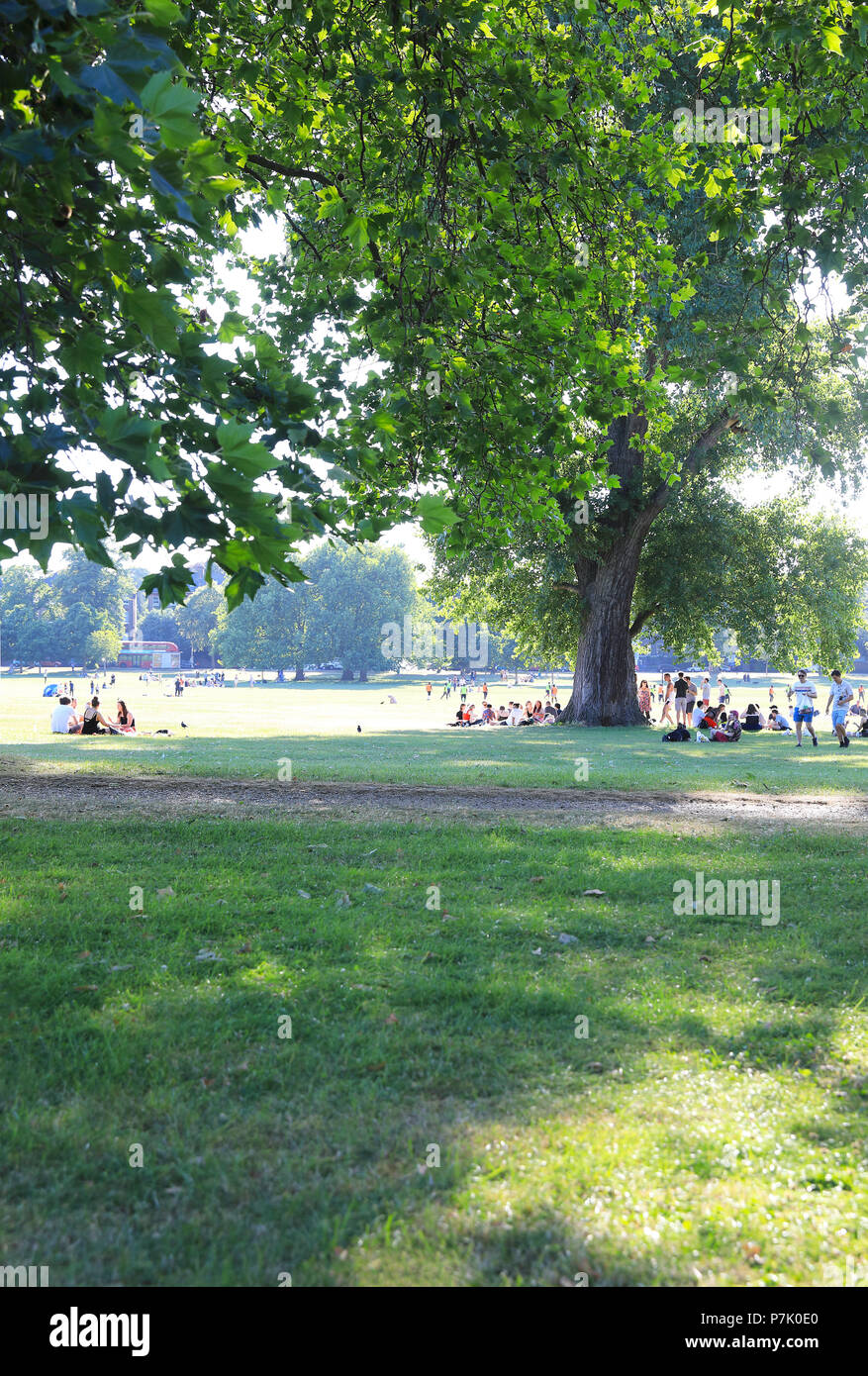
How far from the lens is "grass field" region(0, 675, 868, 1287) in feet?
10.7

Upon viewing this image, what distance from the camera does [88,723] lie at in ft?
81.8

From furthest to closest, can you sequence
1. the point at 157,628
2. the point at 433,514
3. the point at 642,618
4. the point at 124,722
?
the point at 157,628 < the point at 642,618 < the point at 124,722 < the point at 433,514

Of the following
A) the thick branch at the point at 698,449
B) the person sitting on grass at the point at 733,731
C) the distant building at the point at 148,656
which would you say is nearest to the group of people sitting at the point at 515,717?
the person sitting on grass at the point at 733,731

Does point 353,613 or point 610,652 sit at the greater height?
point 353,613

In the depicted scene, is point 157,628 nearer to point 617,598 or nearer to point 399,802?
point 617,598

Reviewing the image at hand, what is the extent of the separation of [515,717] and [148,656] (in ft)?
349

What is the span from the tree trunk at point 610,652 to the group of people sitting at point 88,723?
13.9 meters

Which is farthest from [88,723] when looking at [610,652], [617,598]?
[617,598]

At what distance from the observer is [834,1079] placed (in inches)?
179

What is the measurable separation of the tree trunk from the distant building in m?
108

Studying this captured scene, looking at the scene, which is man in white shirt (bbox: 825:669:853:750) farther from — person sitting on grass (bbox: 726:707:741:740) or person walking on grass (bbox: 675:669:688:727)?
person walking on grass (bbox: 675:669:688:727)

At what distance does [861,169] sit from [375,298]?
11571 mm
